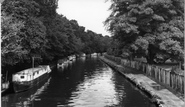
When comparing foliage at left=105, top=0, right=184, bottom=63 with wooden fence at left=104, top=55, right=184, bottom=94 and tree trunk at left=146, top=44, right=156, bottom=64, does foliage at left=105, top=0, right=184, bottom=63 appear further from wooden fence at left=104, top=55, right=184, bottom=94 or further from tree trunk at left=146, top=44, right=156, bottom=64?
wooden fence at left=104, top=55, right=184, bottom=94

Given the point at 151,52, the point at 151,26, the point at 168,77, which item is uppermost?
the point at 151,26

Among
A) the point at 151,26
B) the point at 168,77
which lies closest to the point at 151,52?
the point at 151,26

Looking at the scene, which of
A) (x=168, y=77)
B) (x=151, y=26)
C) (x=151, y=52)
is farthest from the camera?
(x=151, y=52)

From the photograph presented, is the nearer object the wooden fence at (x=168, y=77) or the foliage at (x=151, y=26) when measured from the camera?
the wooden fence at (x=168, y=77)

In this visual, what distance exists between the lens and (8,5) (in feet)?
104

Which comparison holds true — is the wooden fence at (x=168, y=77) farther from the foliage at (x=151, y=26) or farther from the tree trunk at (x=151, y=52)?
the foliage at (x=151, y=26)

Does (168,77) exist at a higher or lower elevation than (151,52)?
lower

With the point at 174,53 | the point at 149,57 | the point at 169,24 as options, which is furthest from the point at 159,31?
the point at 149,57

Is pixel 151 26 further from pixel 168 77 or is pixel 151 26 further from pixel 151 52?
pixel 168 77

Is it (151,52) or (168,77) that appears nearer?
(168,77)

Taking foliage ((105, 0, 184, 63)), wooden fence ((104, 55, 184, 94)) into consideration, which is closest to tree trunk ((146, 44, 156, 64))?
foliage ((105, 0, 184, 63))

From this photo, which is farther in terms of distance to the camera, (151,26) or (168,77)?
(151,26)

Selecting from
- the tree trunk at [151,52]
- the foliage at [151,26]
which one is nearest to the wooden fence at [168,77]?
the tree trunk at [151,52]

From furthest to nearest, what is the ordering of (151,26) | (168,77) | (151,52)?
(151,52) → (151,26) → (168,77)
